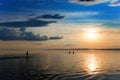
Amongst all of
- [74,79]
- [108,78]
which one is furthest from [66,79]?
[108,78]

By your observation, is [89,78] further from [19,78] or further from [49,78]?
[19,78]

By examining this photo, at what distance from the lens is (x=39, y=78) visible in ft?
149

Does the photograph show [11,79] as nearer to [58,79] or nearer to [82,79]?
[58,79]

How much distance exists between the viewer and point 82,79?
44844 millimetres

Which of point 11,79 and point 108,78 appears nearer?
point 11,79

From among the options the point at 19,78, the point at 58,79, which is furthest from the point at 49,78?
the point at 19,78

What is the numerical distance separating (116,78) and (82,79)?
20.7ft

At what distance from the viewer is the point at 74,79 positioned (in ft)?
146

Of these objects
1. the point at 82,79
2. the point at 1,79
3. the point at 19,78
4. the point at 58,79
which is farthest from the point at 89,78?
the point at 1,79

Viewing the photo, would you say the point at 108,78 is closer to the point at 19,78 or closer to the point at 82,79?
the point at 82,79

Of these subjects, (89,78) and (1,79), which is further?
(89,78)

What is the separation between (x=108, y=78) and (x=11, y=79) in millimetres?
16773

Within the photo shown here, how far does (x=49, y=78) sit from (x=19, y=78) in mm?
5108

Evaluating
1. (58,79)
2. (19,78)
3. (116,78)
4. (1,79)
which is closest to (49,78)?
(58,79)
